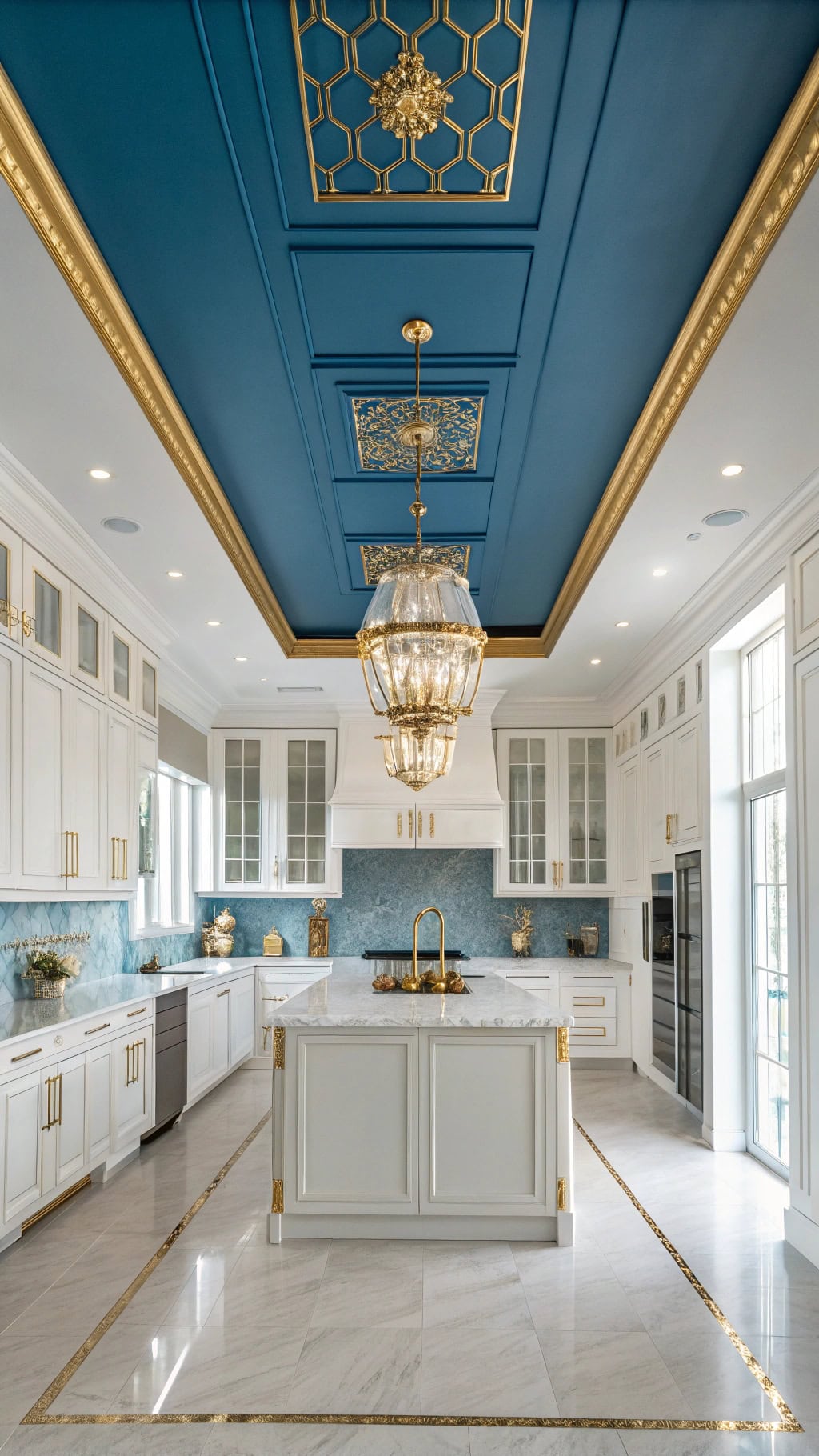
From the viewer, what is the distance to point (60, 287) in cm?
262

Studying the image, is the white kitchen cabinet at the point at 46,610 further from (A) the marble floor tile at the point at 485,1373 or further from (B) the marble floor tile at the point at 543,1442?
(B) the marble floor tile at the point at 543,1442

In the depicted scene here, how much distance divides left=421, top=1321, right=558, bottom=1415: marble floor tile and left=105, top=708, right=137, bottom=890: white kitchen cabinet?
285 cm

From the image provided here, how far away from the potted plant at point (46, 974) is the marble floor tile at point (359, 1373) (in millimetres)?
1999

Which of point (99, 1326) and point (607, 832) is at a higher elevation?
point (607, 832)

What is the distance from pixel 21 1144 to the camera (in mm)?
3609

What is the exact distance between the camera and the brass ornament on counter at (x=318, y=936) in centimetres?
808

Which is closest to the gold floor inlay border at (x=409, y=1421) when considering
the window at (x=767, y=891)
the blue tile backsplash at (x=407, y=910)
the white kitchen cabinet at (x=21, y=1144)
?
the white kitchen cabinet at (x=21, y=1144)

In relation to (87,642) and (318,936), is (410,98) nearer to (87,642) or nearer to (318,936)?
(87,642)

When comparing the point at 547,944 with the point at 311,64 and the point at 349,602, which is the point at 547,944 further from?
the point at 311,64

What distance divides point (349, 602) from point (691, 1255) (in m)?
3.82

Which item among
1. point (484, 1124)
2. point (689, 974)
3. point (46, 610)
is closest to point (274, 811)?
point (689, 974)

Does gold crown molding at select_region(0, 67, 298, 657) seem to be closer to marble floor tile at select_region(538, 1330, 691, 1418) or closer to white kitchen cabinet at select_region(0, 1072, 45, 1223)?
white kitchen cabinet at select_region(0, 1072, 45, 1223)

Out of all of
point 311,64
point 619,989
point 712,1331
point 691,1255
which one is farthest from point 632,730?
point 311,64

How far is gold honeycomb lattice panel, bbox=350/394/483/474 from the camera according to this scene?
12.0 ft
